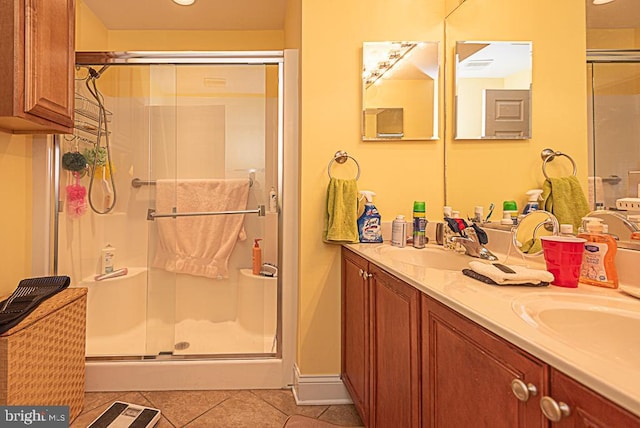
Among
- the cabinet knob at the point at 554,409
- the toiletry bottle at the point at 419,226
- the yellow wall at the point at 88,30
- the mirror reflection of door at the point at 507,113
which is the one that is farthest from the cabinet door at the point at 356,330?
the yellow wall at the point at 88,30

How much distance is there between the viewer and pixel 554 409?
1.75 ft

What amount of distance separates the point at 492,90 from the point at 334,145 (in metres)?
0.80

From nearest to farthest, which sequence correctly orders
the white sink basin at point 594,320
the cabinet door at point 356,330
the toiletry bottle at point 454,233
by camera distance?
the white sink basin at point 594,320, the cabinet door at point 356,330, the toiletry bottle at point 454,233

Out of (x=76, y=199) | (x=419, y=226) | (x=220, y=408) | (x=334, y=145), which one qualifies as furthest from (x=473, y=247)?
(x=76, y=199)

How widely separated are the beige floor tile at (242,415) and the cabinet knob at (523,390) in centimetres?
142

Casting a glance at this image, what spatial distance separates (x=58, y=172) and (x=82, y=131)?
0.88ft

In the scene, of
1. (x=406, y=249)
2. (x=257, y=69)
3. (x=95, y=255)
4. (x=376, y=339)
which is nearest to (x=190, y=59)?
(x=257, y=69)

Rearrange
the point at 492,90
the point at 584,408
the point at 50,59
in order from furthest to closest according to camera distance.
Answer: the point at 492,90
the point at 50,59
the point at 584,408

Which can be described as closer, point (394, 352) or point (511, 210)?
point (394, 352)

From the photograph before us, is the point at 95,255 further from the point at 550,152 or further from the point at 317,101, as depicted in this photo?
the point at 550,152

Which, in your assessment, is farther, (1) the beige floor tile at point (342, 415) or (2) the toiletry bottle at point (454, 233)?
(1) the beige floor tile at point (342, 415)

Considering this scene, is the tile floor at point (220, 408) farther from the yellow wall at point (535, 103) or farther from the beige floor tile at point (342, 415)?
the yellow wall at point (535, 103)

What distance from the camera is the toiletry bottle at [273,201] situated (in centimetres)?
214

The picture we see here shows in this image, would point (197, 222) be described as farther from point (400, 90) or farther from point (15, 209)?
point (400, 90)
